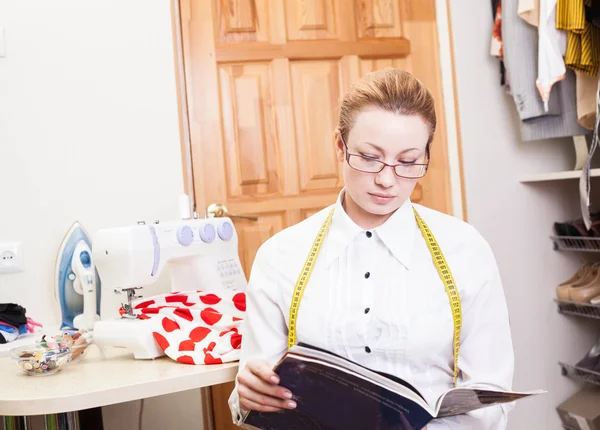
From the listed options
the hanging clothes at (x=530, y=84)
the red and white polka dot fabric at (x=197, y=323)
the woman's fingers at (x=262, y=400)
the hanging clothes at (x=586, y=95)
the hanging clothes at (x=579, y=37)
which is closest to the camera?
the woman's fingers at (x=262, y=400)

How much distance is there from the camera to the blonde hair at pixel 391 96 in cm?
113

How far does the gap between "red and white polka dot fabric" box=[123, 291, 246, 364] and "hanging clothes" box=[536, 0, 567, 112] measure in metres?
1.28

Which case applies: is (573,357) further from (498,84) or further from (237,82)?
(237,82)

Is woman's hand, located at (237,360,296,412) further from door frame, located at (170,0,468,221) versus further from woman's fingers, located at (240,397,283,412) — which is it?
door frame, located at (170,0,468,221)

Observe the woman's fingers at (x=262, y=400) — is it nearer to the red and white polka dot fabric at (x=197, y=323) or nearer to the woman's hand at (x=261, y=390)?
the woman's hand at (x=261, y=390)

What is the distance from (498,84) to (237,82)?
978 mm

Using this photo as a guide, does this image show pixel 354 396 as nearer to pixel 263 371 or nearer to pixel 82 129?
pixel 263 371

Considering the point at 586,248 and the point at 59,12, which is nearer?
the point at 59,12

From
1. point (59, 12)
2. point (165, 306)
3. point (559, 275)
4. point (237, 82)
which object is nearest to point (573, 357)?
point (559, 275)

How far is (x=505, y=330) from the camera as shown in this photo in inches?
45.9

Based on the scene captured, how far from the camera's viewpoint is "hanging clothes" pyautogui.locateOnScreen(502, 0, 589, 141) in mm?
2330

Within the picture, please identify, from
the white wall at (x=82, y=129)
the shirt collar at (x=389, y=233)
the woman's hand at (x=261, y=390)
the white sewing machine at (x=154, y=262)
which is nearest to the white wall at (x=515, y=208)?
the white wall at (x=82, y=129)

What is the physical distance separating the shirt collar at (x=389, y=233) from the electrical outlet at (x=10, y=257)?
109 centimetres

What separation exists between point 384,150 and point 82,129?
47.4 inches
